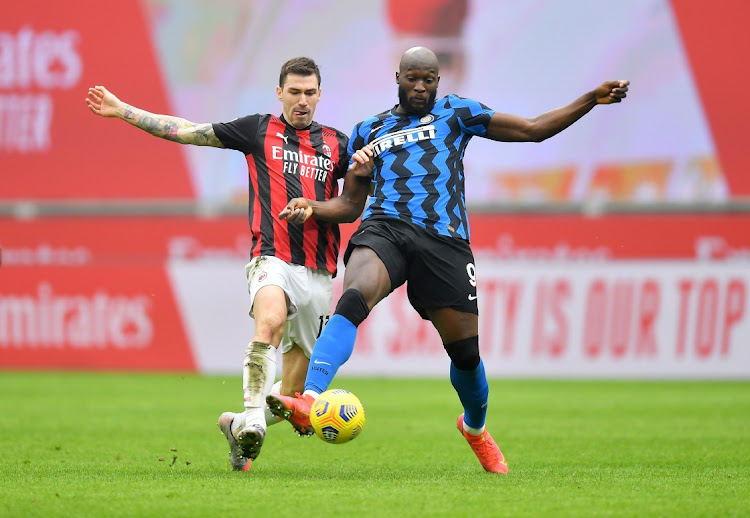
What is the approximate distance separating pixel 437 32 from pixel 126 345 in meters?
7.17

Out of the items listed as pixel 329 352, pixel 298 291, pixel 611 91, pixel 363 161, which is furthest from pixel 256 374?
pixel 611 91

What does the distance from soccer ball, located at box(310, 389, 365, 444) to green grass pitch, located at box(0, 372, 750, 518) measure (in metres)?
0.29

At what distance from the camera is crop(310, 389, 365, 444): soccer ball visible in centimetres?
625

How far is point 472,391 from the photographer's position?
286 inches

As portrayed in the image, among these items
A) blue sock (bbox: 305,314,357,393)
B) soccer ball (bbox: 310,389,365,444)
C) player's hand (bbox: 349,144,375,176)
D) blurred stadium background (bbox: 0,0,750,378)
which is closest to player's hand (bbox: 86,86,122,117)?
player's hand (bbox: 349,144,375,176)

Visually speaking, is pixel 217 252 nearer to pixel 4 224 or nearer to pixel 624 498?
pixel 4 224

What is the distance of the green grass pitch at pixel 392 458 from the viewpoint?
5.66m

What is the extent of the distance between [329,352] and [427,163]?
1344mm

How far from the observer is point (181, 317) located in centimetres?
1788

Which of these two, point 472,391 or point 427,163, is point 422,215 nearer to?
point 427,163

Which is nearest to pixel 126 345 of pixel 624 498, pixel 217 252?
pixel 217 252

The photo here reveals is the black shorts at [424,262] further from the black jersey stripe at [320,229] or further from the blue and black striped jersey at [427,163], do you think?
the black jersey stripe at [320,229]

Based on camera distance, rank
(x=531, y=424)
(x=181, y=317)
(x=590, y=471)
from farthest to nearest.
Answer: (x=181, y=317) → (x=531, y=424) → (x=590, y=471)

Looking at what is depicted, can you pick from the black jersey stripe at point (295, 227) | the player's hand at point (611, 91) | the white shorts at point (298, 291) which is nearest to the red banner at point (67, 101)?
the black jersey stripe at point (295, 227)
